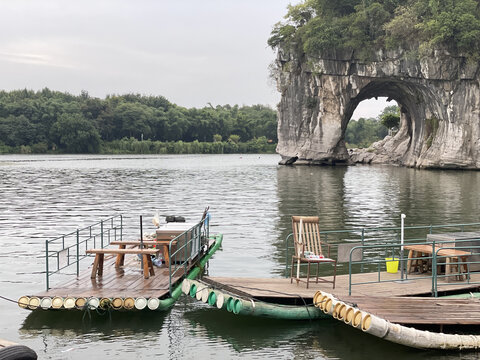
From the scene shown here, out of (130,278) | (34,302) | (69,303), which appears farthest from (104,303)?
(130,278)

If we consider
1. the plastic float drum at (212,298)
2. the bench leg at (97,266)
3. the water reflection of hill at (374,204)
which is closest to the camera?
the plastic float drum at (212,298)

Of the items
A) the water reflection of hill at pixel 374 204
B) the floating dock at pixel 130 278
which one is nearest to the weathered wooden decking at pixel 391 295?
the floating dock at pixel 130 278

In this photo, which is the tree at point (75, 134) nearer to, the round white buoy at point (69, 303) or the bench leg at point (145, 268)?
the bench leg at point (145, 268)

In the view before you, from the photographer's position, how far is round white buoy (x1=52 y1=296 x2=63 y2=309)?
11648mm

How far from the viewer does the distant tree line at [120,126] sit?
147 meters

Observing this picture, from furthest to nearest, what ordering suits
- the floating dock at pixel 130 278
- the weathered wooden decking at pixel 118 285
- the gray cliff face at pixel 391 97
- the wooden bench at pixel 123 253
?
the gray cliff face at pixel 391 97, the wooden bench at pixel 123 253, the weathered wooden decking at pixel 118 285, the floating dock at pixel 130 278

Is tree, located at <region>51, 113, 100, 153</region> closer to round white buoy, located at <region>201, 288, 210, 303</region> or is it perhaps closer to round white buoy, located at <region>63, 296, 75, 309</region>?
round white buoy, located at <region>63, 296, 75, 309</region>

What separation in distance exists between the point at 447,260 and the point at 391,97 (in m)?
78.2

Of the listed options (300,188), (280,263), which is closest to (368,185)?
(300,188)

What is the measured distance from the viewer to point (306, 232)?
42.8ft

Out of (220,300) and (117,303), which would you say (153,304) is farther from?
(220,300)

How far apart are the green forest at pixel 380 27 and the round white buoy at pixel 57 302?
61.3m

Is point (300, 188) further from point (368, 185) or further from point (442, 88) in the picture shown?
point (442, 88)

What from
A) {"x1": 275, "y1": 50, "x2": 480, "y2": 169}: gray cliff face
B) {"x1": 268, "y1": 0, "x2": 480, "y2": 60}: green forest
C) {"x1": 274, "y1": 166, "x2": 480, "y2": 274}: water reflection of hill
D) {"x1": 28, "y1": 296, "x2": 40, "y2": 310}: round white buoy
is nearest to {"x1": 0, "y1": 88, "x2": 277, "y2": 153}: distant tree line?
{"x1": 275, "y1": 50, "x2": 480, "y2": 169}: gray cliff face
